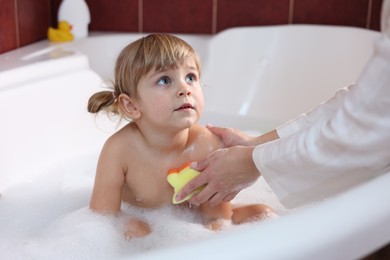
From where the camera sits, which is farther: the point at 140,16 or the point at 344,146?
the point at 140,16

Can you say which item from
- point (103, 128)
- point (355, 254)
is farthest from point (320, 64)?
point (355, 254)

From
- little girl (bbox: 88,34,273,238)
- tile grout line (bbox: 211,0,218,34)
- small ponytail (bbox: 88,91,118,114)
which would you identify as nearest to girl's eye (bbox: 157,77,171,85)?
little girl (bbox: 88,34,273,238)

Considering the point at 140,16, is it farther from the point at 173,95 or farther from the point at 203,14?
the point at 173,95

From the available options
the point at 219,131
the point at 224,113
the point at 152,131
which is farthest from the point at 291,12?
the point at 152,131

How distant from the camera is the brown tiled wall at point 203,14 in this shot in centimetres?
260

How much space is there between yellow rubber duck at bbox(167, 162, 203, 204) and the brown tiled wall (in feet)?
3.97

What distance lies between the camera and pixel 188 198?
1443mm

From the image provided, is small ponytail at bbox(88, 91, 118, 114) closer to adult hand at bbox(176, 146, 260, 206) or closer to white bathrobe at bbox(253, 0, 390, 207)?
adult hand at bbox(176, 146, 260, 206)

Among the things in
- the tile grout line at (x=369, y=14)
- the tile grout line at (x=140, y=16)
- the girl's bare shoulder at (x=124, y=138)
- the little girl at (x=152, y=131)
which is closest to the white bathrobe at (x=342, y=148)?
the little girl at (x=152, y=131)

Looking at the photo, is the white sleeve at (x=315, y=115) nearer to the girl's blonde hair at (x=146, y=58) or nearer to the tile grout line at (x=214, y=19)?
the girl's blonde hair at (x=146, y=58)

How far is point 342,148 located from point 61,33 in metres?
1.72

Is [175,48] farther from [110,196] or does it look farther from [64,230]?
[64,230]

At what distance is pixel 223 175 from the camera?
130cm

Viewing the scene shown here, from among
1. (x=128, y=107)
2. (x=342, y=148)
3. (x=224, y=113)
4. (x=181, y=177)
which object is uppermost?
(x=342, y=148)
